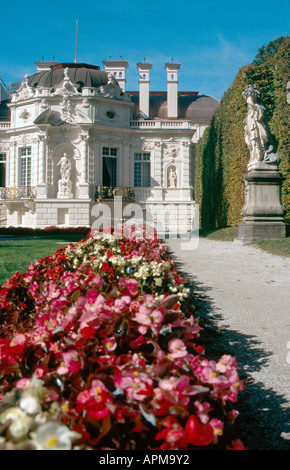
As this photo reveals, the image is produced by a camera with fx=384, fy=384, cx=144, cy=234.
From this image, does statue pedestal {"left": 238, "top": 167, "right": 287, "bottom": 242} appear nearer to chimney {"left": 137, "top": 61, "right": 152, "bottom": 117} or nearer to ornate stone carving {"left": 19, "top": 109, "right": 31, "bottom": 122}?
ornate stone carving {"left": 19, "top": 109, "right": 31, "bottom": 122}

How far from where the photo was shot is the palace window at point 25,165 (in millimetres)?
26359

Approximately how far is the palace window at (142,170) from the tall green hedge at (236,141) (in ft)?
14.0

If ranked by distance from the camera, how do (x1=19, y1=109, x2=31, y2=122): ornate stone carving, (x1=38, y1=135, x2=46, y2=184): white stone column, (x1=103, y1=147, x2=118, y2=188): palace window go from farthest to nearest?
(x1=103, y1=147, x2=118, y2=188): palace window < (x1=19, y1=109, x2=31, y2=122): ornate stone carving < (x1=38, y1=135, x2=46, y2=184): white stone column

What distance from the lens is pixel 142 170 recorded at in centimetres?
2759

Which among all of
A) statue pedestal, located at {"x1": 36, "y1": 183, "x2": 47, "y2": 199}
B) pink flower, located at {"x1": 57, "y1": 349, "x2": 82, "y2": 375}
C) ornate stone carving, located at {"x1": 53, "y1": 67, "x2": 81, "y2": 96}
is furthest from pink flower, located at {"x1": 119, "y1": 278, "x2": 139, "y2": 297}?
ornate stone carving, located at {"x1": 53, "y1": 67, "x2": 81, "y2": 96}

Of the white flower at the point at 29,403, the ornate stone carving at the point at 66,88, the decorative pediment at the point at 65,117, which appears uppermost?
the ornate stone carving at the point at 66,88

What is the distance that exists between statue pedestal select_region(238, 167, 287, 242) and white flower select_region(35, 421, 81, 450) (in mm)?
11285

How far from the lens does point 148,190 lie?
2716 cm

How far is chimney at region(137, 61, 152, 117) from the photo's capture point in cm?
3219

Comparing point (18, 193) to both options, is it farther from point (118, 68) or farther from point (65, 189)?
point (118, 68)

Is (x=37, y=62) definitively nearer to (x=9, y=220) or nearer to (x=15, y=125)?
(x=15, y=125)

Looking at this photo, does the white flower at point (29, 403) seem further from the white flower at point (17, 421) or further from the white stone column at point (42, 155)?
the white stone column at point (42, 155)

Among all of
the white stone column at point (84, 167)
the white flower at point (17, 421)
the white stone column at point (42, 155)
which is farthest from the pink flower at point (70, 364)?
the white stone column at point (42, 155)
